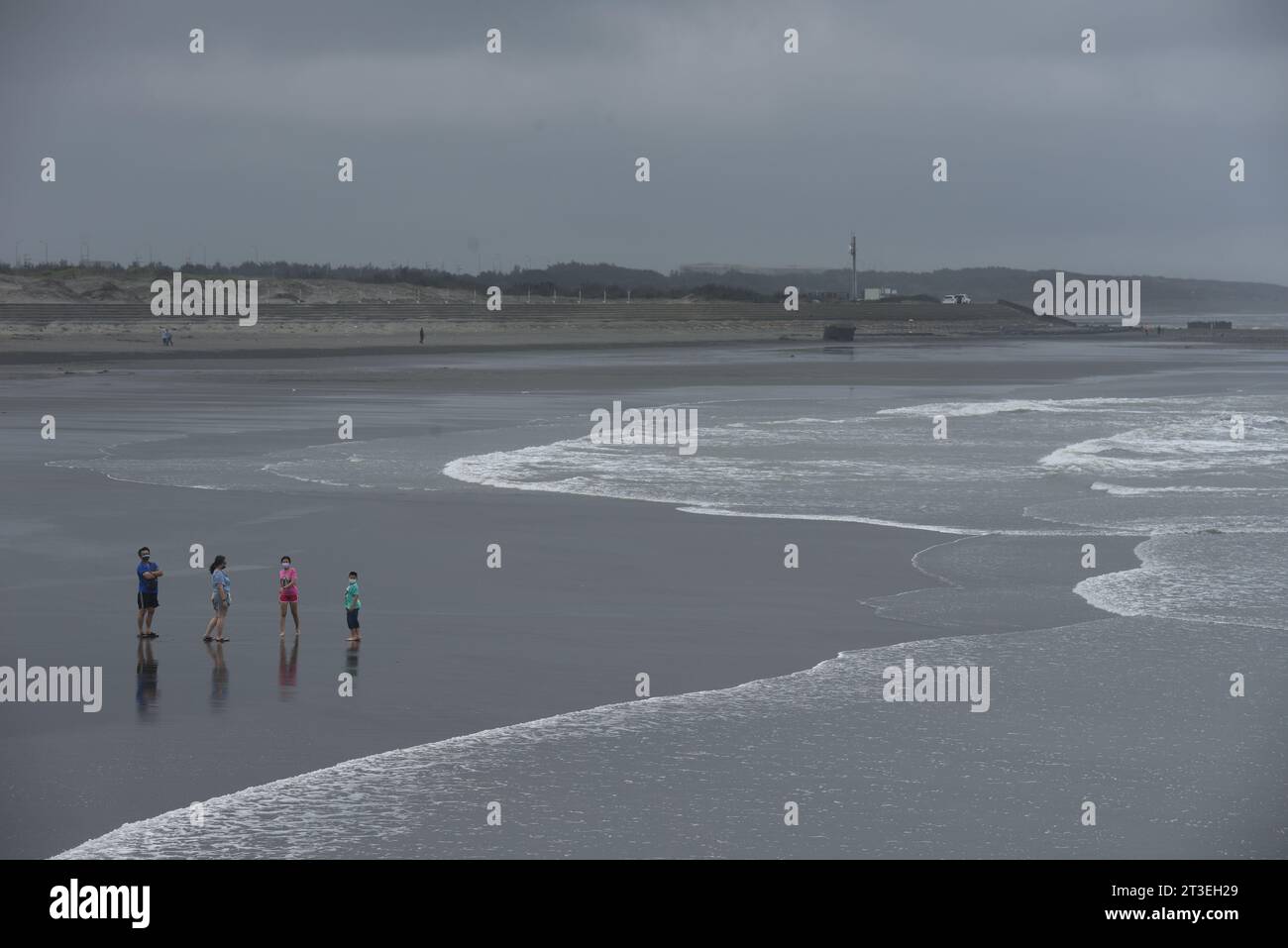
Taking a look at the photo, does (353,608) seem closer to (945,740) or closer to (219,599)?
(219,599)

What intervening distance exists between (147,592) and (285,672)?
212 cm

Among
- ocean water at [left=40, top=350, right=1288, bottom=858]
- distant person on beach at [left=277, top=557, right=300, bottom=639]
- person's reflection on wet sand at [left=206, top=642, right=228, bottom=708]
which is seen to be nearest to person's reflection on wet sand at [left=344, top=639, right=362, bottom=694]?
distant person on beach at [left=277, top=557, right=300, bottom=639]

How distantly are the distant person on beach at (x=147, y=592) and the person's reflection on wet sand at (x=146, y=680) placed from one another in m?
0.18

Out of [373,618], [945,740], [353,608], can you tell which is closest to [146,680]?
[353,608]

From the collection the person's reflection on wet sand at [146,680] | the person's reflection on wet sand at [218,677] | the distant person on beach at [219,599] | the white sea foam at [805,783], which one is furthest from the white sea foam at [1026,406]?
the person's reflection on wet sand at [146,680]

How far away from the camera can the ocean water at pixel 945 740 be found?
32.2 ft

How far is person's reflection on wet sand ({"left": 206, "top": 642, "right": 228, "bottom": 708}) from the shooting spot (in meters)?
12.7

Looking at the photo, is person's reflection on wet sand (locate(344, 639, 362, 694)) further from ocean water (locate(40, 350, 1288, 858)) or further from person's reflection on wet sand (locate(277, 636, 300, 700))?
ocean water (locate(40, 350, 1288, 858))

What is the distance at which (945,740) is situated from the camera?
1195 cm

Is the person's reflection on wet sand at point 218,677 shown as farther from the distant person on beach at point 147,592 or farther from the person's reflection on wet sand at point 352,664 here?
the person's reflection on wet sand at point 352,664

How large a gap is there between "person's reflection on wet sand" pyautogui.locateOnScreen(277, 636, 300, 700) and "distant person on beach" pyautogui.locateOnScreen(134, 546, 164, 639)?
137cm

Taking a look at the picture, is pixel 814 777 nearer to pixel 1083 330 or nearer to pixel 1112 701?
pixel 1112 701
